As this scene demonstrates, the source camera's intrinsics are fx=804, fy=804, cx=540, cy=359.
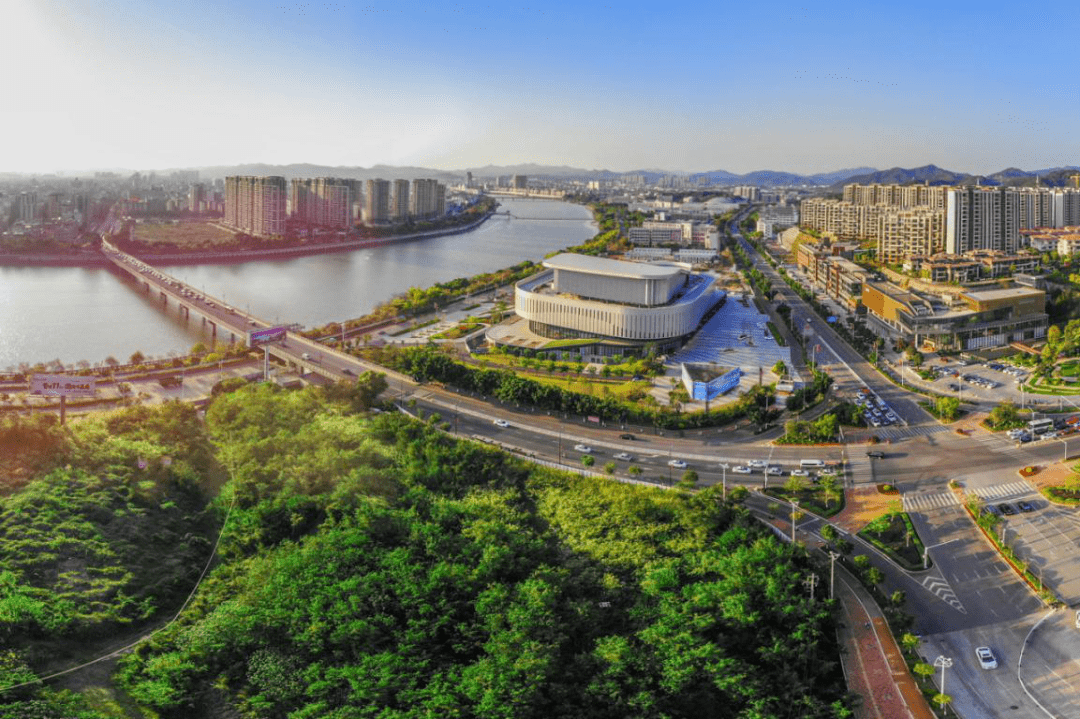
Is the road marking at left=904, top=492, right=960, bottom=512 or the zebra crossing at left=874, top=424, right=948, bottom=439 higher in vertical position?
the zebra crossing at left=874, top=424, right=948, bottom=439

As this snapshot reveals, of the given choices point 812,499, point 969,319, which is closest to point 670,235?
point 969,319

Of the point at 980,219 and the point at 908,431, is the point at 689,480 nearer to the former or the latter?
the point at 908,431

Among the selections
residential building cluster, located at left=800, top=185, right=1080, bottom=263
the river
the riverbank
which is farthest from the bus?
the riverbank

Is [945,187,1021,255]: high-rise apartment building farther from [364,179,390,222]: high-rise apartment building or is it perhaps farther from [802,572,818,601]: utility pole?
[364,179,390,222]: high-rise apartment building

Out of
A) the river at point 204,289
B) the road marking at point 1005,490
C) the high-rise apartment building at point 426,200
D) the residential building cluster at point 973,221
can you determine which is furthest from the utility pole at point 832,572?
the high-rise apartment building at point 426,200

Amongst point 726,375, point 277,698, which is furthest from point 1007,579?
point 277,698

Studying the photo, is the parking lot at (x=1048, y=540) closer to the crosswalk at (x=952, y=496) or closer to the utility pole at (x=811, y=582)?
the crosswalk at (x=952, y=496)
